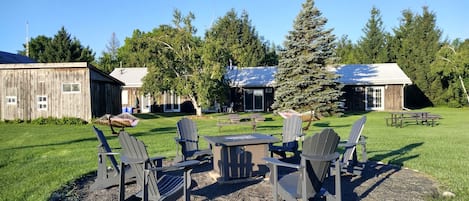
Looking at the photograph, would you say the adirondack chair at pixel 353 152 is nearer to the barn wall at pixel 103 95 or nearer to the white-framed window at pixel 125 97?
the barn wall at pixel 103 95

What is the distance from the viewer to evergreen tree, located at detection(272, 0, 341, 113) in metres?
20.4

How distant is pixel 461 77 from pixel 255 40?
22.9m

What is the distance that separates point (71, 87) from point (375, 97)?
68.1 ft

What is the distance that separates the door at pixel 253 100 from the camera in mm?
26594

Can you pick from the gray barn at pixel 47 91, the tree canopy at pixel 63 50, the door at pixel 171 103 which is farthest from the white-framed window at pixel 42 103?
the tree canopy at pixel 63 50

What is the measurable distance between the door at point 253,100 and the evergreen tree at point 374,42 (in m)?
16.3

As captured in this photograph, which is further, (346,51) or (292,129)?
(346,51)

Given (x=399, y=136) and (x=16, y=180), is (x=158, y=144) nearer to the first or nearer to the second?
(x=16, y=180)

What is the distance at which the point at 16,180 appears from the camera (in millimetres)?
5727

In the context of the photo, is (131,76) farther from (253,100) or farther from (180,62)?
(253,100)

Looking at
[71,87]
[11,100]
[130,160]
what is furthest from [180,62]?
[130,160]

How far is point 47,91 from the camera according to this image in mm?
19219

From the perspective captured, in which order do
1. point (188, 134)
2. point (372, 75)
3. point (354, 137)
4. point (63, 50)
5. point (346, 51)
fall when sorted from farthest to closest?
1. point (346, 51)
2. point (63, 50)
3. point (372, 75)
4. point (188, 134)
5. point (354, 137)

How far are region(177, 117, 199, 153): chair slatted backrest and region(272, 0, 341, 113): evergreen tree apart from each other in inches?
561
